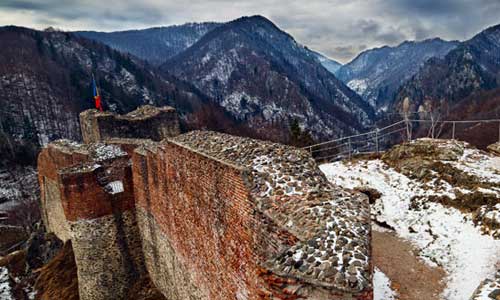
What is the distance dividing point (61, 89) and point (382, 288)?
4244 inches

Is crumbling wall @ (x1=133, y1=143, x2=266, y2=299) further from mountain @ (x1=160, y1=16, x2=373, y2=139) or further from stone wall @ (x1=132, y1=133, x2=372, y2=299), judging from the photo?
mountain @ (x1=160, y1=16, x2=373, y2=139)

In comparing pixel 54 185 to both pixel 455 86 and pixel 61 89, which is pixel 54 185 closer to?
pixel 61 89

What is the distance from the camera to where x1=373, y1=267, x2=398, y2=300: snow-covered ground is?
9.19 meters

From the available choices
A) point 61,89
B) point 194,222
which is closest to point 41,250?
point 194,222

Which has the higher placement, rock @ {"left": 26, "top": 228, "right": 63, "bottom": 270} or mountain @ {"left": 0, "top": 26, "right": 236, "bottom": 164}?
mountain @ {"left": 0, "top": 26, "right": 236, "bottom": 164}

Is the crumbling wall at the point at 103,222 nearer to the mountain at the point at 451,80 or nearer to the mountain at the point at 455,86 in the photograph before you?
the mountain at the point at 455,86

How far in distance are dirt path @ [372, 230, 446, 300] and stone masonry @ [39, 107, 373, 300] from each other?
451cm

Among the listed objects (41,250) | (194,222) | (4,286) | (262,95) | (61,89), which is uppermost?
(61,89)

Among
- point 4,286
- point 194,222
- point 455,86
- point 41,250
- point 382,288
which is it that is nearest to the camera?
point 194,222

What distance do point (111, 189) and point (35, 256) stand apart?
12.4 metres

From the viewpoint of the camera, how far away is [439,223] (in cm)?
1211

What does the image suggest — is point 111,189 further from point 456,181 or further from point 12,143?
point 12,143

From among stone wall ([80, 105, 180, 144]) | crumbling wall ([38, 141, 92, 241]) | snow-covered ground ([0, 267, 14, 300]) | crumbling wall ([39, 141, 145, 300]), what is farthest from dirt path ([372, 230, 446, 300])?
snow-covered ground ([0, 267, 14, 300])

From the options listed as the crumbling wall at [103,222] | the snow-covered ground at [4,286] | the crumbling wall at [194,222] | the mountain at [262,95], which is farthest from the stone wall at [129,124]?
the mountain at [262,95]
